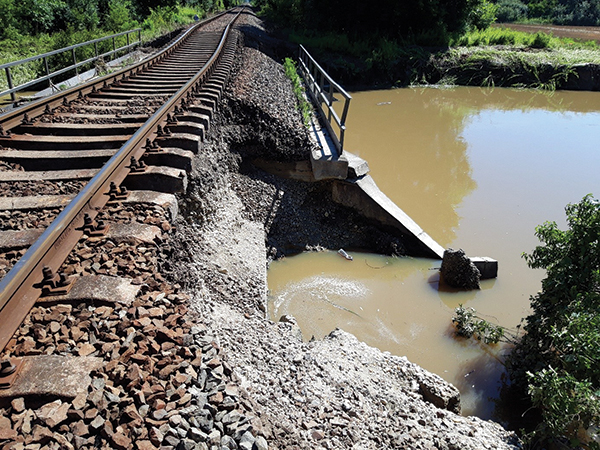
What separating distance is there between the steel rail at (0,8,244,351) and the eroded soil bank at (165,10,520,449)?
2.34 feet

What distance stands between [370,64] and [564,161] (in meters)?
12.3

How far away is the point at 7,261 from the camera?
3041 millimetres

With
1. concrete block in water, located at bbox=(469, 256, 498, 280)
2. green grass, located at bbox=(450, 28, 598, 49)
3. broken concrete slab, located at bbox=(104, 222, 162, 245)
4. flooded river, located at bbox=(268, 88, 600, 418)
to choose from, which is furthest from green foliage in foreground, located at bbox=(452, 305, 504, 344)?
green grass, located at bbox=(450, 28, 598, 49)

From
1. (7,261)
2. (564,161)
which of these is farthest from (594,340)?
(564,161)

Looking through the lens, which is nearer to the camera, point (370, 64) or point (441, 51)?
point (370, 64)

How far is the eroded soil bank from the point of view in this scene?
2.87 m

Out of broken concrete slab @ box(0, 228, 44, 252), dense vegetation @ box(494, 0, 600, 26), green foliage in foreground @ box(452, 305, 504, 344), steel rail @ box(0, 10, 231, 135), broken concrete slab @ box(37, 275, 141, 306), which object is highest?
dense vegetation @ box(494, 0, 600, 26)

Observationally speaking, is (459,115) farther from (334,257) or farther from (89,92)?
(89,92)

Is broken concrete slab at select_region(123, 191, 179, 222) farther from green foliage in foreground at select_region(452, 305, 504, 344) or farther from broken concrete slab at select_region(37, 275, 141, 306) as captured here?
green foliage in foreground at select_region(452, 305, 504, 344)

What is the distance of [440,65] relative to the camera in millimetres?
22625

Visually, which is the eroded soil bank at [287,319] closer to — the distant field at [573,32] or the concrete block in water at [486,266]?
the concrete block in water at [486,266]

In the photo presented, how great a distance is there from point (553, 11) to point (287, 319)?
66.7 meters

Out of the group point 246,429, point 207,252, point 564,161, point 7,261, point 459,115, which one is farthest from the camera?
point 459,115

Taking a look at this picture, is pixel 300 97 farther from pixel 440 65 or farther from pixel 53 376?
pixel 440 65
